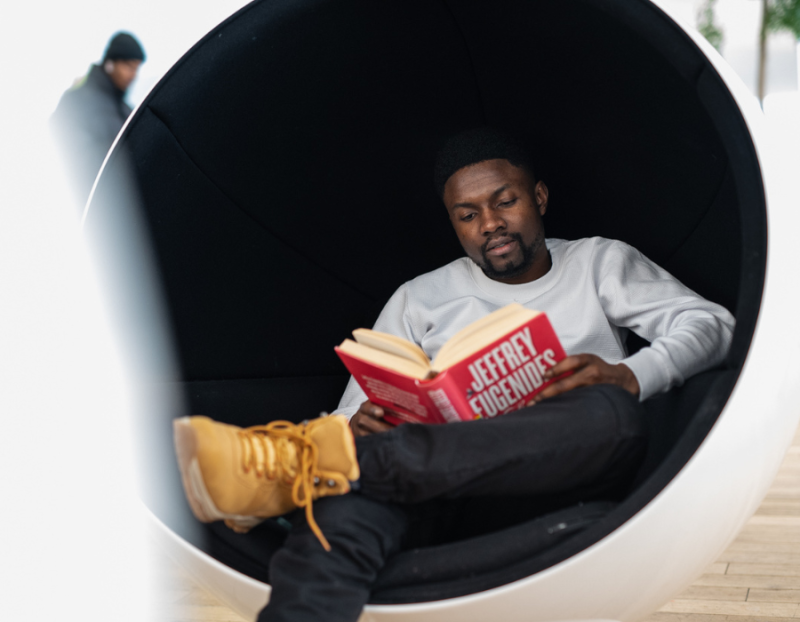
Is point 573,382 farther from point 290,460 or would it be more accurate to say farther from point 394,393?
point 290,460

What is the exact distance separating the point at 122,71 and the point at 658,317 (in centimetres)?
236

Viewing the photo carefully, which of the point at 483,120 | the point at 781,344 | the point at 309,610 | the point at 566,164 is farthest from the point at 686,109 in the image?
the point at 309,610

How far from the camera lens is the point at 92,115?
277 cm

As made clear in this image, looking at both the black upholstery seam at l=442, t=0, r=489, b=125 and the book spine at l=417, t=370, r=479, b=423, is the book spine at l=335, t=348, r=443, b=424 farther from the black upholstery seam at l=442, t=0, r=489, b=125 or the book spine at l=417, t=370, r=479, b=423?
the black upholstery seam at l=442, t=0, r=489, b=125

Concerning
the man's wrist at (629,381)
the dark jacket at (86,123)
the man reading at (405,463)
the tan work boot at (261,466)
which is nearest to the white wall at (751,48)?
the dark jacket at (86,123)

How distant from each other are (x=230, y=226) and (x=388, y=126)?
441mm

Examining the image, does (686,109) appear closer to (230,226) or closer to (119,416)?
(230,226)

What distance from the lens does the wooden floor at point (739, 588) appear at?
1.41 metres

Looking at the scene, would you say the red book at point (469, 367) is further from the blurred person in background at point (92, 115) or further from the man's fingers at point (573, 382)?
the blurred person in background at point (92, 115)

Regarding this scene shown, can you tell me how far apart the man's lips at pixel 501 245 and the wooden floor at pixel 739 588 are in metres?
0.74

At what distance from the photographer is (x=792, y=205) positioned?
106 centimetres

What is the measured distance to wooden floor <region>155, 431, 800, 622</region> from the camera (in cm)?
141

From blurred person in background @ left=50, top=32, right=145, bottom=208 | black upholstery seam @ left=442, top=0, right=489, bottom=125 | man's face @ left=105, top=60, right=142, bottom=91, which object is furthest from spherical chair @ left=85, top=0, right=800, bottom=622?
man's face @ left=105, top=60, right=142, bottom=91

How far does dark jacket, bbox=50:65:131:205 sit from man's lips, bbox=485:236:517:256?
175 cm
